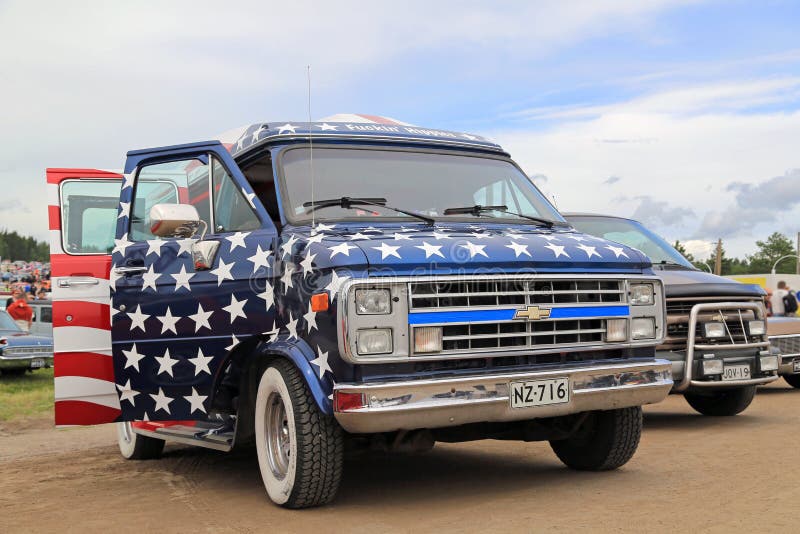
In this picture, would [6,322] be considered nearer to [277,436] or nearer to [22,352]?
[22,352]

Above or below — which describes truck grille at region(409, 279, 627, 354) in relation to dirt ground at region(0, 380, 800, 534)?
above

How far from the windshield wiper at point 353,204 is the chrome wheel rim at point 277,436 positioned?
3.94 ft

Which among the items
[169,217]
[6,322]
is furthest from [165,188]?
[6,322]

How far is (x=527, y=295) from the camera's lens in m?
5.66

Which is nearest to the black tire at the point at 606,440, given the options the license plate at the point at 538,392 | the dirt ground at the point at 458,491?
the dirt ground at the point at 458,491

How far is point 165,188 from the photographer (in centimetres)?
756

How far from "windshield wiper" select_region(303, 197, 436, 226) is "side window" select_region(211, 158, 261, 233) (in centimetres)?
39

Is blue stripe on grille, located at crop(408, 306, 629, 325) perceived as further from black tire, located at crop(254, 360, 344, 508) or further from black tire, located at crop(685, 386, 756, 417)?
black tire, located at crop(685, 386, 756, 417)

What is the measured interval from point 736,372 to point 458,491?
155 inches

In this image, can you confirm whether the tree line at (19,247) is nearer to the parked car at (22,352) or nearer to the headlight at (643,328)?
the parked car at (22,352)

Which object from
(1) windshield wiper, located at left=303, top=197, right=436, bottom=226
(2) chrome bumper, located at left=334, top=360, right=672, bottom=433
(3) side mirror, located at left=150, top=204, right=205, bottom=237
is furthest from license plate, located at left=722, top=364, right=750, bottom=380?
(3) side mirror, located at left=150, top=204, right=205, bottom=237

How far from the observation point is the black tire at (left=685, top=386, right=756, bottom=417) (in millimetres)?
9720

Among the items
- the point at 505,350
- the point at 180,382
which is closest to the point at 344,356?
the point at 505,350

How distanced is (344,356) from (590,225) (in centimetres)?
600
